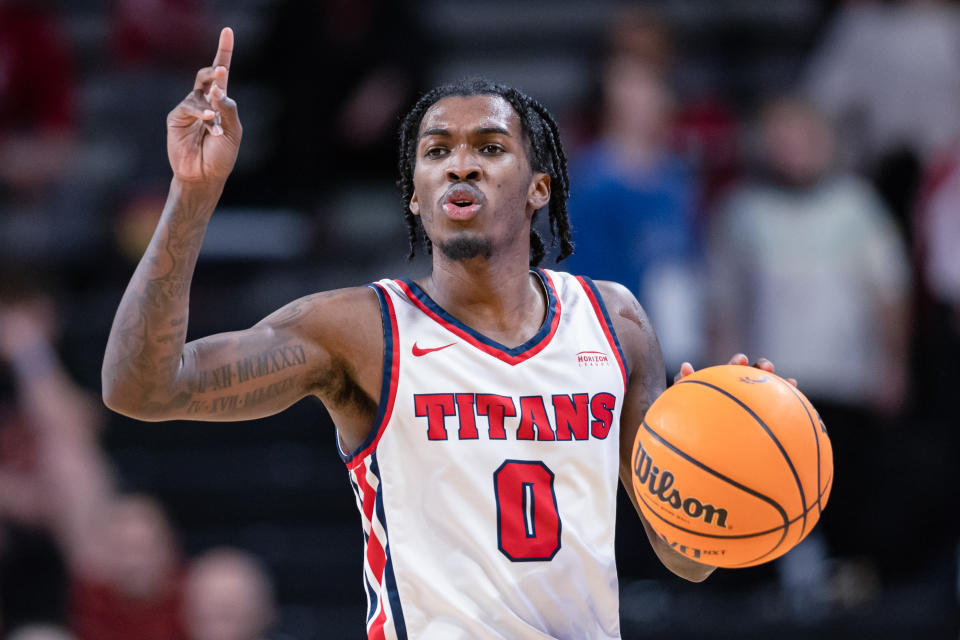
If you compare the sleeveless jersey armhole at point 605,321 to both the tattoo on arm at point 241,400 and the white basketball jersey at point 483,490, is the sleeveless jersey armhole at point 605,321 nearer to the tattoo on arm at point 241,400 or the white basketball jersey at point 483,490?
the white basketball jersey at point 483,490

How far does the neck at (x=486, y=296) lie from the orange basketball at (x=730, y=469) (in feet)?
1.62

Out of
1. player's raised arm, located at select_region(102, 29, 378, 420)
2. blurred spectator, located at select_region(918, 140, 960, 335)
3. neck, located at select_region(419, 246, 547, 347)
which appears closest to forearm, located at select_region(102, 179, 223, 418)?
player's raised arm, located at select_region(102, 29, 378, 420)

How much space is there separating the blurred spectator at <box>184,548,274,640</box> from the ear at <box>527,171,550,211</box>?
9.99 ft

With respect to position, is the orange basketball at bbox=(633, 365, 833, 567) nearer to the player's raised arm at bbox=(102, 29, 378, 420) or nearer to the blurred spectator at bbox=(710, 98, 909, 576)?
the player's raised arm at bbox=(102, 29, 378, 420)

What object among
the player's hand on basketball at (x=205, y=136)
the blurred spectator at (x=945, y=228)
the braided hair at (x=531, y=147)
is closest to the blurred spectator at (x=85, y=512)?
the braided hair at (x=531, y=147)

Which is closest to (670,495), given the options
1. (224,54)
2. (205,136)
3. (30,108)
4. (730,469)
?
(730,469)

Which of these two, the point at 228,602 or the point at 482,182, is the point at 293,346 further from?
the point at 228,602

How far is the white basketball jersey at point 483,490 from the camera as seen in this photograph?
3627 mm

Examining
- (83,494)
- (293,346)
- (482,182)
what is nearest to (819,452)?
(482,182)

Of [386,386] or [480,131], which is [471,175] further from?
[386,386]

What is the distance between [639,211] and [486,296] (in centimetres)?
293

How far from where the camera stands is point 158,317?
3.26 metres

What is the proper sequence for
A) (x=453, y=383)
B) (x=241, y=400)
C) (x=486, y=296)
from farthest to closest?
(x=486, y=296) → (x=453, y=383) → (x=241, y=400)

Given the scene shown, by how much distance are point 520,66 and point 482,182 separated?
6.73m
